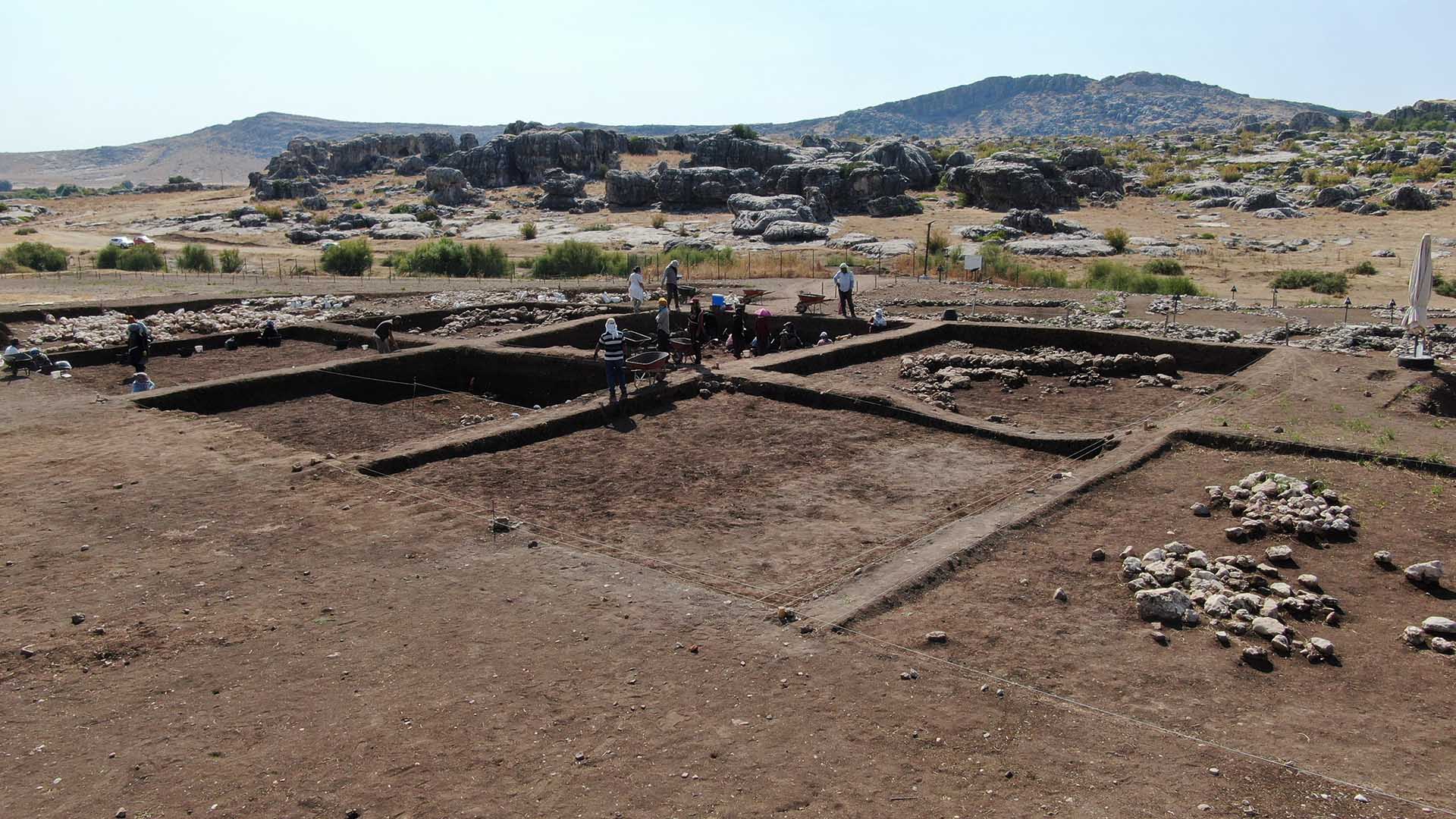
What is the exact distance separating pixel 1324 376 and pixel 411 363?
14252 mm

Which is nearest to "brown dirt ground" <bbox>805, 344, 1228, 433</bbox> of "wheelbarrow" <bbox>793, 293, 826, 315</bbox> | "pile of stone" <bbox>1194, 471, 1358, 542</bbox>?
"pile of stone" <bbox>1194, 471, 1358, 542</bbox>

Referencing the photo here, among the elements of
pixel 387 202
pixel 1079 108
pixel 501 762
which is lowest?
pixel 501 762

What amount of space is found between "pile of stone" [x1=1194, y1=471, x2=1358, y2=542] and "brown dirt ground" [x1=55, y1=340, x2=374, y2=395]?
44.9ft

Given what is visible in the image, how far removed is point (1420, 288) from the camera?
13.7m

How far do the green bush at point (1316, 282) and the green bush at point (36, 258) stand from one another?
39.6m

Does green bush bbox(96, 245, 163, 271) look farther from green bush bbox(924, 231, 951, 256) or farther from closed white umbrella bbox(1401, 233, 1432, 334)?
closed white umbrella bbox(1401, 233, 1432, 334)

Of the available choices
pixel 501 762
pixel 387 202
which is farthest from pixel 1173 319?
pixel 387 202

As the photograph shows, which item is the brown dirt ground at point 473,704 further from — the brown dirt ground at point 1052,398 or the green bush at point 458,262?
the green bush at point 458,262

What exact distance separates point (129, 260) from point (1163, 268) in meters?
36.2

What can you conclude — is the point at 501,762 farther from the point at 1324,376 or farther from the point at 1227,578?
the point at 1324,376

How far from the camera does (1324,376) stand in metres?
14.0

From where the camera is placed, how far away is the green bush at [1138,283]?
2577cm

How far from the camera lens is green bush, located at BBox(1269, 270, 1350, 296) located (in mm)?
25812

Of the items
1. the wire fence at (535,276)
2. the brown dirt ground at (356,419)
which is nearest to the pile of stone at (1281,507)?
the brown dirt ground at (356,419)
